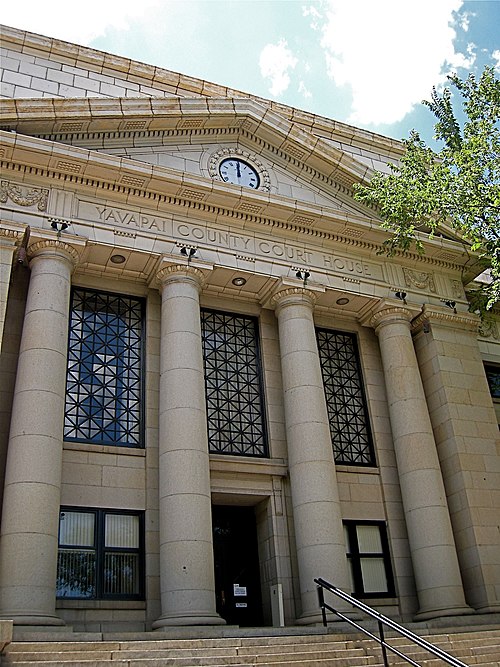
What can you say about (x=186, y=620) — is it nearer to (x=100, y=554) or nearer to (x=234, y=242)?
(x=100, y=554)

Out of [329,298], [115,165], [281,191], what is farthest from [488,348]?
[115,165]

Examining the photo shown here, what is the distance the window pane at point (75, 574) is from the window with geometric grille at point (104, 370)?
236 cm

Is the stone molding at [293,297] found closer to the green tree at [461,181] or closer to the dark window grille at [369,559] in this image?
the green tree at [461,181]

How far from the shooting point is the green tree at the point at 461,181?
1542 centimetres

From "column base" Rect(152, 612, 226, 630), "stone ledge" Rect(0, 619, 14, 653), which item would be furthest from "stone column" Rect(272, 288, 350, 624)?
"stone ledge" Rect(0, 619, 14, 653)

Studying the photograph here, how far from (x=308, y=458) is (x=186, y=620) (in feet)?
14.9

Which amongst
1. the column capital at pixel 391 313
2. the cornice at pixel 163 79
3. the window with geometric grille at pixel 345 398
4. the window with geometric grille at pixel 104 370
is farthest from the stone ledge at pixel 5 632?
the cornice at pixel 163 79

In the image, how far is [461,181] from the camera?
1555cm

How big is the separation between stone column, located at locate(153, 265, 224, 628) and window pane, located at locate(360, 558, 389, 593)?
440cm

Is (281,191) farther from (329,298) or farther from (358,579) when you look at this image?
(358,579)

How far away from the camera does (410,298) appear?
19.1 metres

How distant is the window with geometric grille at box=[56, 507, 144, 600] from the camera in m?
13.5

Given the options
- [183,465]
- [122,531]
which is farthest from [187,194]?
[122,531]

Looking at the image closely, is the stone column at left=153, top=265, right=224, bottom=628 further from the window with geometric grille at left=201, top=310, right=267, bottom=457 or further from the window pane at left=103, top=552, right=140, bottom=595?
the window with geometric grille at left=201, top=310, right=267, bottom=457
